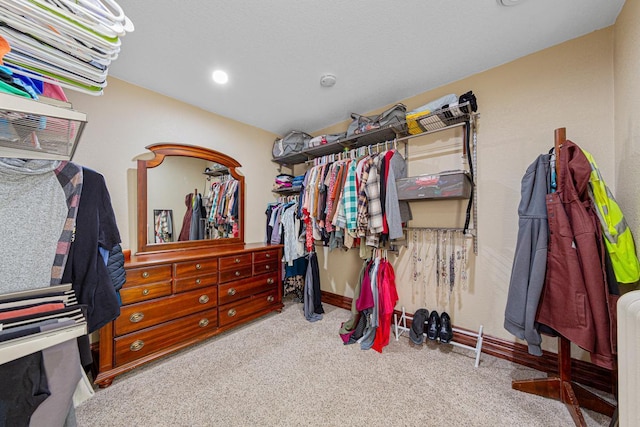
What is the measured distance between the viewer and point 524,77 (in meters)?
1.75

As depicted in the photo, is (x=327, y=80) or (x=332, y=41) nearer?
(x=332, y=41)

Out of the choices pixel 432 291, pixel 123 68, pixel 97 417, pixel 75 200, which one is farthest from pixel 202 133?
pixel 432 291

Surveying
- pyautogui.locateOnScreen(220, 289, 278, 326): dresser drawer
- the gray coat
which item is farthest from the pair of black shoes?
pyautogui.locateOnScreen(220, 289, 278, 326): dresser drawer

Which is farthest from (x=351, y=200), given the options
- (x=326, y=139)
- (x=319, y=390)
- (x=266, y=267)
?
(x=319, y=390)

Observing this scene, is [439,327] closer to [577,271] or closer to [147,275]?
[577,271]

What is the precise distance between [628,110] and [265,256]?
2.83 meters

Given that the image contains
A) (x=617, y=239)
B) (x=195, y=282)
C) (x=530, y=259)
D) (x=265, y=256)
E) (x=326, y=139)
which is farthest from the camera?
(x=326, y=139)

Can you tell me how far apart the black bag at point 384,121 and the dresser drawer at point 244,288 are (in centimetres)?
182

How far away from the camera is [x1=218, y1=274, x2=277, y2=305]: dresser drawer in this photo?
83.1 inches

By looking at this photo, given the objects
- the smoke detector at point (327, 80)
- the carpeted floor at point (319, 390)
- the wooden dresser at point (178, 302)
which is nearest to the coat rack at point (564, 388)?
the carpeted floor at point (319, 390)

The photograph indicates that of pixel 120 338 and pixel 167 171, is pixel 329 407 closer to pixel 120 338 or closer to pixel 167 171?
pixel 120 338

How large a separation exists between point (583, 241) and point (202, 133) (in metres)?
3.17

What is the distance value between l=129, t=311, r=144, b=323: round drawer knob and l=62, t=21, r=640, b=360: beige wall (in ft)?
2.46

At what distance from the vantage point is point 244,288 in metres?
2.28
